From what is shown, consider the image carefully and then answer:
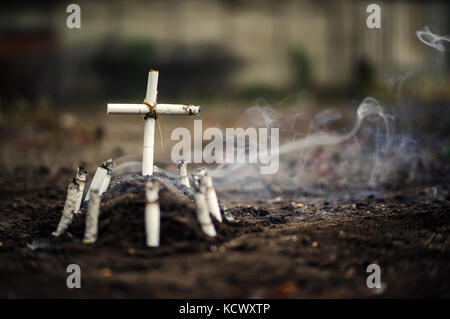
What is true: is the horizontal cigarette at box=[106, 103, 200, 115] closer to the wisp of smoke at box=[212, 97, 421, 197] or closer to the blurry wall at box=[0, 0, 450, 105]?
the wisp of smoke at box=[212, 97, 421, 197]

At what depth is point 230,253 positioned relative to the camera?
113 inches

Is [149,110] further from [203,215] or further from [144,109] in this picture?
[203,215]

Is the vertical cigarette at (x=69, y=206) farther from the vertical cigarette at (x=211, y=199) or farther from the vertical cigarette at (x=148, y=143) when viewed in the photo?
the vertical cigarette at (x=211, y=199)

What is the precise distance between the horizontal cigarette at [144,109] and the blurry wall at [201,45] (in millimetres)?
10187

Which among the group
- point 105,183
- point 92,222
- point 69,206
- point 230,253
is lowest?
point 230,253

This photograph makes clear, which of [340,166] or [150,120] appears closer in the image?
[150,120]

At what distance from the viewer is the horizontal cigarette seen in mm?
3395

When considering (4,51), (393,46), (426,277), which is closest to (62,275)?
(426,277)

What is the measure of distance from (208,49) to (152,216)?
466 inches

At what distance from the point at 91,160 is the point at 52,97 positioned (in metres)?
7.83

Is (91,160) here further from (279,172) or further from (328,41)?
(328,41)

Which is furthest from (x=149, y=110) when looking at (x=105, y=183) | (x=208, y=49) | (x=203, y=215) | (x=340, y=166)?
(x=208, y=49)

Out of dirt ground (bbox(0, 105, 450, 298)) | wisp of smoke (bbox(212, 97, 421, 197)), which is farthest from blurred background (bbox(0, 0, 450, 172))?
dirt ground (bbox(0, 105, 450, 298))

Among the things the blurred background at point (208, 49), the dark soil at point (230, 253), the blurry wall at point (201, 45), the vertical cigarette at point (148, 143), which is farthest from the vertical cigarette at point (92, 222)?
the blurry wall at point (201, 45)
